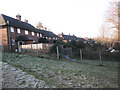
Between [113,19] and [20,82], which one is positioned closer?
[20,82]

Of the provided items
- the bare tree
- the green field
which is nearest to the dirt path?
the green field

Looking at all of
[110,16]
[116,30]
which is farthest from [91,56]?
[110,16]

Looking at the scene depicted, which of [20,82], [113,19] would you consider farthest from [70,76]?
[113,19]

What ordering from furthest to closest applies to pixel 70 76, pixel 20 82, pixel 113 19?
pixel 113 19, pixel 70 76, pixel 20 82

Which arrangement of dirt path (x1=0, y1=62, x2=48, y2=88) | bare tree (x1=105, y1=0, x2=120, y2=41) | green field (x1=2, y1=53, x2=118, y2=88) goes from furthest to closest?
bare tree (x1=105, y1=0, x2=120, y2=41) < green field (x1=2, y1=53, x2=118, y2=88) < dirt path (x1=0, y1=62, x2=48, y2=88)

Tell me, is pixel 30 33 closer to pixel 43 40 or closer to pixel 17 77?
pixel 43 40

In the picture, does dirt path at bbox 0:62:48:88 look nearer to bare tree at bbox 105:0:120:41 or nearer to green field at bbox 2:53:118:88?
green field at bbox 2:53:118:88

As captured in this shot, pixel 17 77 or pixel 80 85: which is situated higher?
pixel 17 77

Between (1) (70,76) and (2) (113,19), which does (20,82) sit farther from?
(2) (113,19)

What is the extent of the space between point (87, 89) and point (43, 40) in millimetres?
23242

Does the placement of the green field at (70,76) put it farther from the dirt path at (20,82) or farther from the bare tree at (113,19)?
the bare tree at (113,19)

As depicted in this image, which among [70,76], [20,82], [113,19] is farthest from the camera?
[113,19]

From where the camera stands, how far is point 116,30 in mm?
19547

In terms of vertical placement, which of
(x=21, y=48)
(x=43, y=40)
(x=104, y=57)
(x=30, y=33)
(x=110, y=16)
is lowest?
(x=104, y=57)
